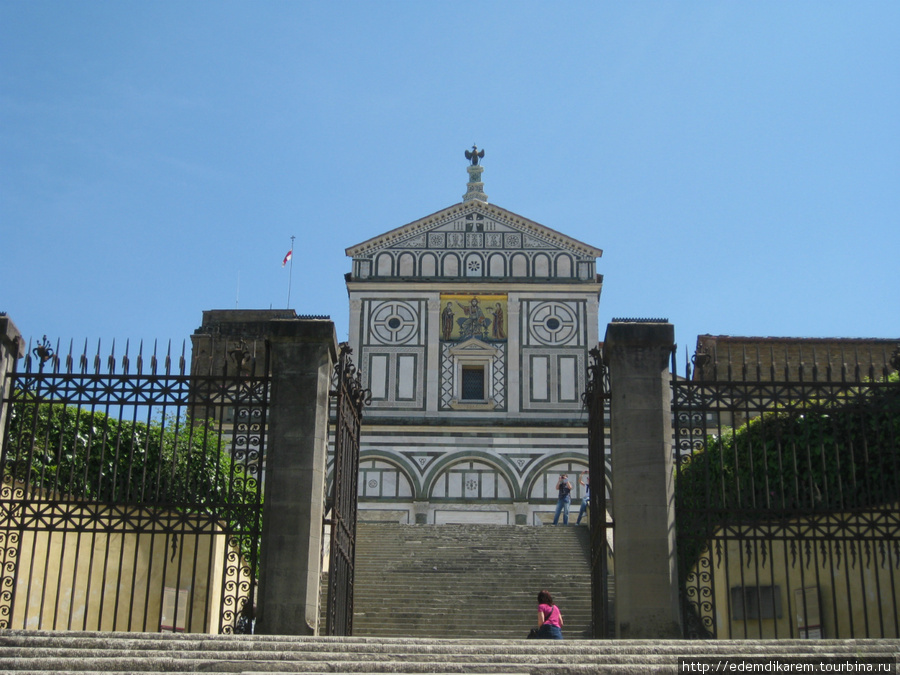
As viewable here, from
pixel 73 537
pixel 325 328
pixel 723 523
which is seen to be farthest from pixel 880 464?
pixel 73 537

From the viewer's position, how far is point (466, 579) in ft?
58.6

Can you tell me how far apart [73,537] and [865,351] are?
1142 inches

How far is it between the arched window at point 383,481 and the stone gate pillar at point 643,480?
22.3 m

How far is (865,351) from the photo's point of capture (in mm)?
36656

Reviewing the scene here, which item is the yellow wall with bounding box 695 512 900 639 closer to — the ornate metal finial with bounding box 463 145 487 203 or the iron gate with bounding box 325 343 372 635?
the iron gate with bounding box 325 343 372 635

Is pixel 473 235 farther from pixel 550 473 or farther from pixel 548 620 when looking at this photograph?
pixel 548 620

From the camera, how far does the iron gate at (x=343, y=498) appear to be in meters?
11.3

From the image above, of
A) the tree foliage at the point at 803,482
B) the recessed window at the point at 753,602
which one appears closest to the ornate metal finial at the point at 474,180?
the recessed window at the point at 753,602

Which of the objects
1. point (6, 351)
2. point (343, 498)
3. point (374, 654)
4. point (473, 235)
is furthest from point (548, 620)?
point (473, 235)

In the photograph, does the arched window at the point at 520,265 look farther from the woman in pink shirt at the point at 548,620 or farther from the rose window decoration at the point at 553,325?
the woman in pink shirt at the point at 548,620

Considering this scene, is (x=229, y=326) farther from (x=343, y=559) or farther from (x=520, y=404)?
(x=343, y=559)

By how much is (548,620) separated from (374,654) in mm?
3419

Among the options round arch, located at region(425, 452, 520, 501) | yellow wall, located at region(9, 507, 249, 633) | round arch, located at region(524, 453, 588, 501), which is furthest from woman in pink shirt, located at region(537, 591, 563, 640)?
round arch, located at region(425, 452, 520, 501)

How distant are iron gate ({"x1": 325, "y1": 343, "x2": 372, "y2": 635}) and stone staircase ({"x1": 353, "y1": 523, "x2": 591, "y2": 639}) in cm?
297
